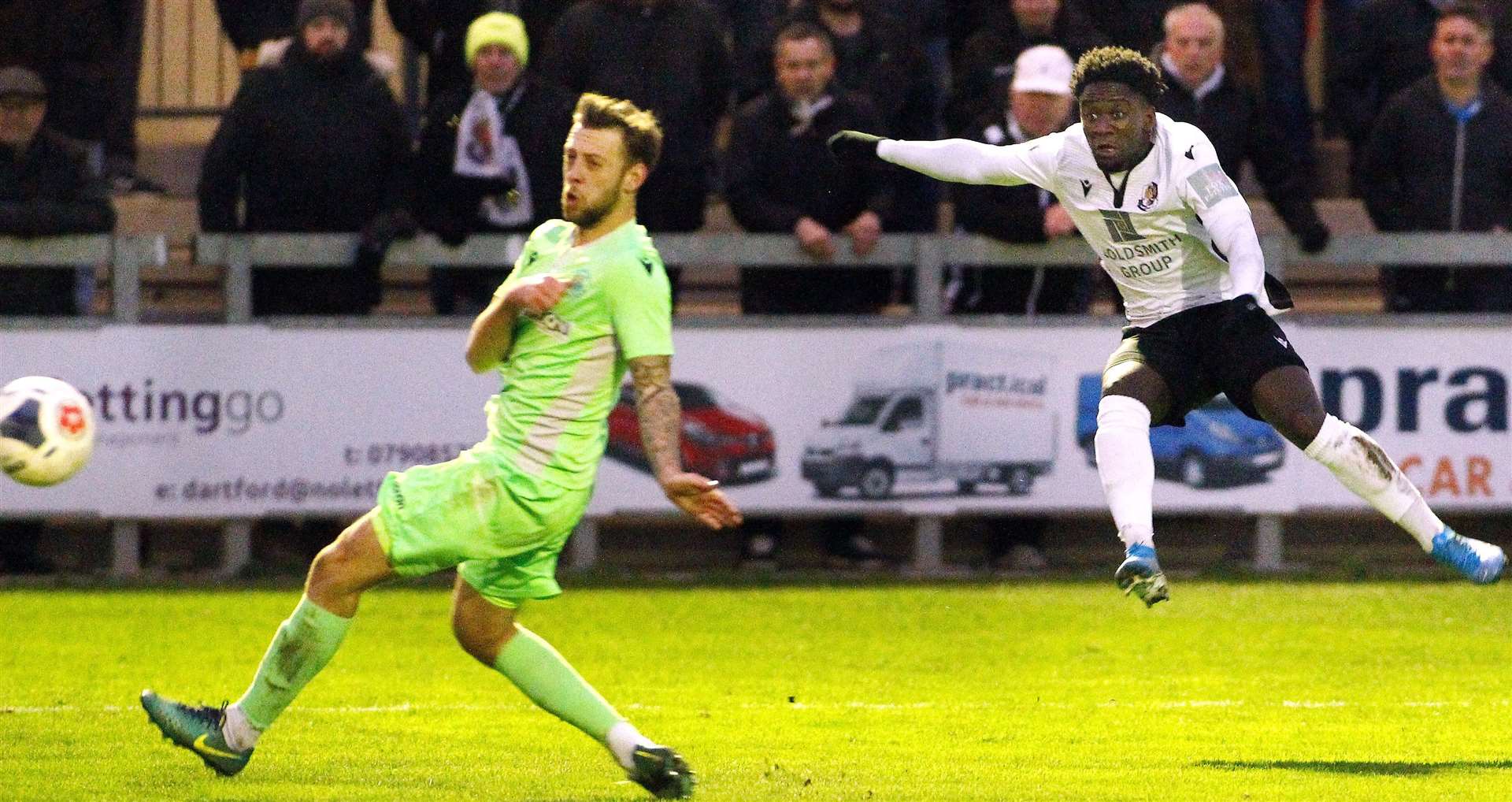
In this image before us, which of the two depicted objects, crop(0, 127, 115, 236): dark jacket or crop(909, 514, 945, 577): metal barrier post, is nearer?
crop(0, 127, 115, 236): dark jacket

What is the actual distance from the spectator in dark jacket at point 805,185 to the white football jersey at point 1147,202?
371 cm

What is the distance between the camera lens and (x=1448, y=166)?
39.8 feet

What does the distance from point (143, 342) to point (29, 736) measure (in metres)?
4.42

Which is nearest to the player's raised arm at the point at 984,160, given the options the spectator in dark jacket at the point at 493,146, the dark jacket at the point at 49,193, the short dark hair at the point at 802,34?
the short dark hair at the point at 802,34

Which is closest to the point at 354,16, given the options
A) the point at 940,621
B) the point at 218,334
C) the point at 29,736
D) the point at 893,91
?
the point at 218,334

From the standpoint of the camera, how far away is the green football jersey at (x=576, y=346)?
6250 millimetres

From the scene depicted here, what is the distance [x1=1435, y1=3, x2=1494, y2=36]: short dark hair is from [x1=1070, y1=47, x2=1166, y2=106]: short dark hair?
483 centimetres

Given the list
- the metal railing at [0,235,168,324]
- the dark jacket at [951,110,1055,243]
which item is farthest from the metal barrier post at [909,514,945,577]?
the metal railing at [0,235,168,324]

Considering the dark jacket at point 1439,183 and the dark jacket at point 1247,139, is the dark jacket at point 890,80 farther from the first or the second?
the dark jacket at point 1439,183

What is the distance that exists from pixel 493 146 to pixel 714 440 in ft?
5.89

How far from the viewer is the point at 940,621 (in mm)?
10469

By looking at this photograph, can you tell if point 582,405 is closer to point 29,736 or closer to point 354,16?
point 29,736

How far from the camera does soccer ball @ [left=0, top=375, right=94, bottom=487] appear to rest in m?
7.10

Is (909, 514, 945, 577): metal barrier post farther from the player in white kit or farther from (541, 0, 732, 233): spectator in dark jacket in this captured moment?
the player in white kit
